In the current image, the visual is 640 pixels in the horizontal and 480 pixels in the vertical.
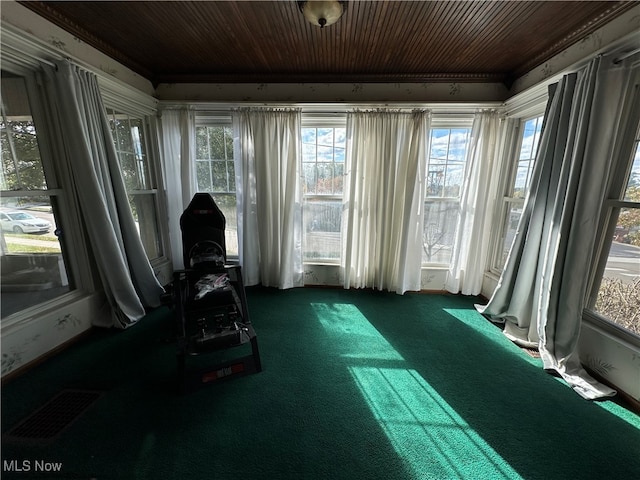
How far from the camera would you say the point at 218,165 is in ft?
9.55

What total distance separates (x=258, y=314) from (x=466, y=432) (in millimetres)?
1826

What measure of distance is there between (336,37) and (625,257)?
256cm

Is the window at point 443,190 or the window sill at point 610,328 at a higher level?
the window at point 443,190

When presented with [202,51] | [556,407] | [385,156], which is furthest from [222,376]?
[202,51]

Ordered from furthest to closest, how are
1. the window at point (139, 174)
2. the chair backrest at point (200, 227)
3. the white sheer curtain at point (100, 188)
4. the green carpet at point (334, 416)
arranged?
the window at point (139, 174)
the chair backrest at point (200, 227)
the white sheer curtain at point (100, 188)
the green carpet at point (334, 416)

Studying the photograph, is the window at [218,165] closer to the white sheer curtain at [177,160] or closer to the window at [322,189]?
the white sheer curtain at [177,160]

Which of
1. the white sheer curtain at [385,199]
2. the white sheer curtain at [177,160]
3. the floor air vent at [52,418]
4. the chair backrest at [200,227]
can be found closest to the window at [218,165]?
the white sheer curtain at [177,160]

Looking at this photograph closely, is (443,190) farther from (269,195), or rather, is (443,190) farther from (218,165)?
(218,165)

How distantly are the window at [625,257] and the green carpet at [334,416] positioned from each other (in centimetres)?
59

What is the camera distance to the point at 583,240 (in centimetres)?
159

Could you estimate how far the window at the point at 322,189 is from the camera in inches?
111

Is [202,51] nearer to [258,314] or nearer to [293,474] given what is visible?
[258,314]

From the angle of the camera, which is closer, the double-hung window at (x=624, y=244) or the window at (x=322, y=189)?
the double-hung window at (x=624, y=244)

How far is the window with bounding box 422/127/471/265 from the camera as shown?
2711 millimetres
